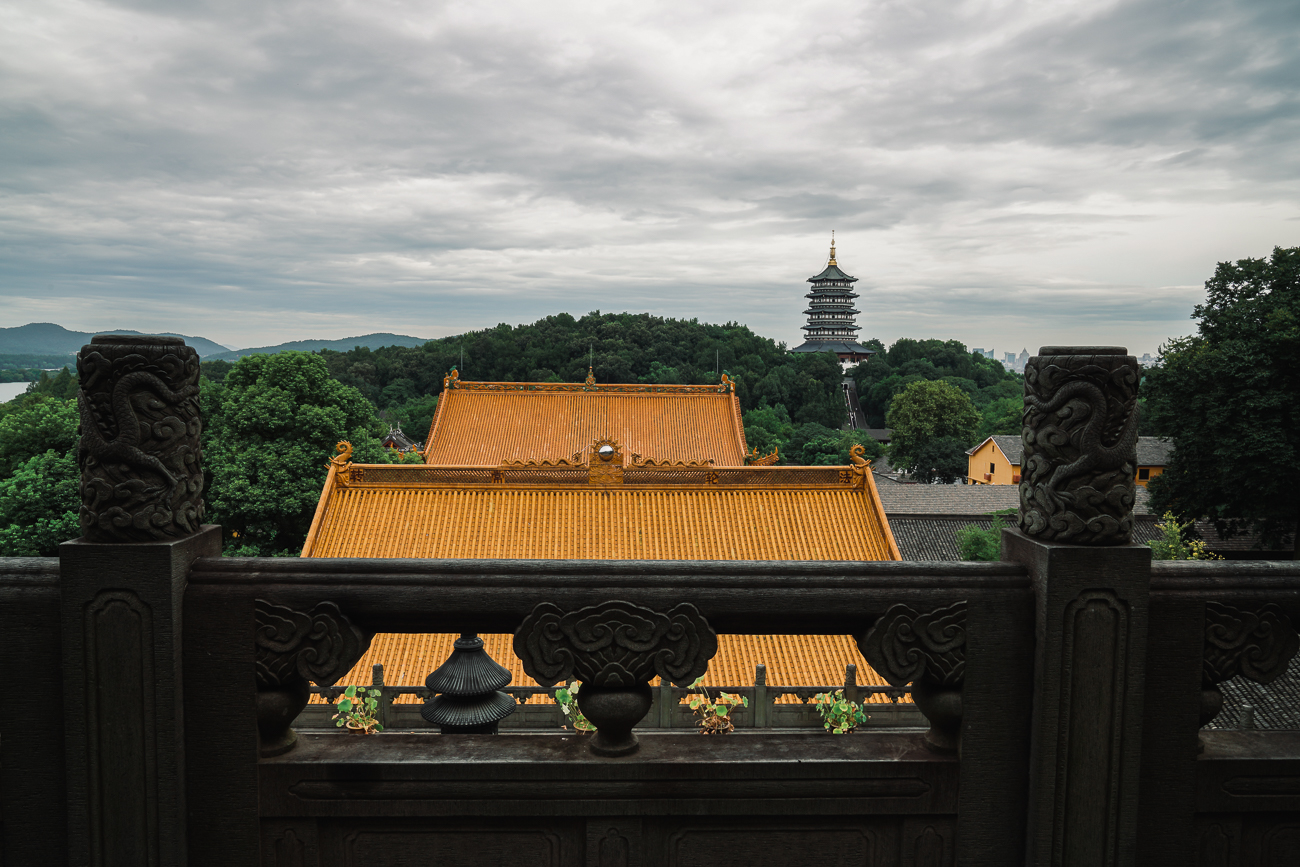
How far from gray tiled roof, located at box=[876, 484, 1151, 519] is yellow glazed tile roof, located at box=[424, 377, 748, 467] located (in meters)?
7.64

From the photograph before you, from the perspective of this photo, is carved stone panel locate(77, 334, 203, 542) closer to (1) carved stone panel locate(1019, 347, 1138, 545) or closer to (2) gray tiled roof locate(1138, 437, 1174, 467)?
(1) carved stone panel locate(1019, 347, 1138, 545)

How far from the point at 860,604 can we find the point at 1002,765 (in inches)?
22.4

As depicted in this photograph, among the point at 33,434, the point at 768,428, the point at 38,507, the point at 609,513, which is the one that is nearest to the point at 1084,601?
the point at 609,513

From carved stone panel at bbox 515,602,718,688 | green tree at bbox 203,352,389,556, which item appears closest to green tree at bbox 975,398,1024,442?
green tree at bbox 203,352,389,556

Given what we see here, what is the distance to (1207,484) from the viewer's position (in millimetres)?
18859

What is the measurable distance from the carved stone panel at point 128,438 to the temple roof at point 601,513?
28.8 ft

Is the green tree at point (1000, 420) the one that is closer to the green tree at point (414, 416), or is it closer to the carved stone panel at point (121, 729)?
the green tree at point (414, 416)

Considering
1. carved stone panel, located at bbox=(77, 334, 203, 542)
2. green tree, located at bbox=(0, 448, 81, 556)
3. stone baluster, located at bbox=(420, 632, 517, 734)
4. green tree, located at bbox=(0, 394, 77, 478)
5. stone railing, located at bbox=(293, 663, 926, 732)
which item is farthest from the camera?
green tree, located at bbox=(0, 394, 77, 478)

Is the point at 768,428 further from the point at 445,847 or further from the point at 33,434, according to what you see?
the point at 445,847

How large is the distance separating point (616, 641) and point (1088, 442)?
123 centimetres

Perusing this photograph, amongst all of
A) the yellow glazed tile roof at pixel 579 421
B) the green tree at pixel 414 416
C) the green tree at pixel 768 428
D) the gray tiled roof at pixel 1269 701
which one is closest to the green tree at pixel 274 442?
the yellow glazed tile roof at pixel 579 421

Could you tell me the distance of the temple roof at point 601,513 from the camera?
1083 cm

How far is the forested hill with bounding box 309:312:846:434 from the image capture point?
201ft

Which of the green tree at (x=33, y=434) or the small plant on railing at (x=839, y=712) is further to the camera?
the green tree at (x=33, y=434)
